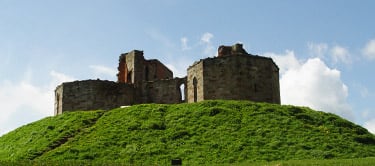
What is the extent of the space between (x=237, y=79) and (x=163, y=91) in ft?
32.3

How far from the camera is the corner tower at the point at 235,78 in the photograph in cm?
4666

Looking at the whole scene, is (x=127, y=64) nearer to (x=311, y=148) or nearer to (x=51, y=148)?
(x=51, y=148)

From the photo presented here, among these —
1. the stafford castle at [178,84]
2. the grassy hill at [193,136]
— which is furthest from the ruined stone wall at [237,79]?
the grassy hill at [193,136]

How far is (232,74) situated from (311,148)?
15876 millimetres

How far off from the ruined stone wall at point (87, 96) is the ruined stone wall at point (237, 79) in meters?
11.1

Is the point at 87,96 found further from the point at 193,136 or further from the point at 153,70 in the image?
the point at 193,136

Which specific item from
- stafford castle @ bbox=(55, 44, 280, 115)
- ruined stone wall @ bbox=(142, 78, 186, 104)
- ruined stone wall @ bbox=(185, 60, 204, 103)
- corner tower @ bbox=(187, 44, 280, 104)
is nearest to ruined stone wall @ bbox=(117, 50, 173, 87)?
stafford castle @ bbox=(55, 44, 280, 115)

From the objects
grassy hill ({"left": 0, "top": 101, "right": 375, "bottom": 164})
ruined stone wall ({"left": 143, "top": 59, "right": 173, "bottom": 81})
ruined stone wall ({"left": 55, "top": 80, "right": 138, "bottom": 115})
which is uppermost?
ruined stone wall ({"left": 143, "top": 59, "right": 173, "bottom": 81})

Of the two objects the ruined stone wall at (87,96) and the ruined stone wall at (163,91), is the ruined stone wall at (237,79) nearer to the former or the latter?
the ruined stone wall at (163,91)

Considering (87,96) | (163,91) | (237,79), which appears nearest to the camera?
(237,79)

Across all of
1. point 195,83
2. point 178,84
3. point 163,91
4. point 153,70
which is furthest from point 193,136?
point 153,70

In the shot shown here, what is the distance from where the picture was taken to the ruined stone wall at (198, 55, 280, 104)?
46625mm

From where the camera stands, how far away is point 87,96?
172ft

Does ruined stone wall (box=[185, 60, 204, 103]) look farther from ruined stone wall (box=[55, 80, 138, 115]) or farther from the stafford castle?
ruined stone wall (box=[55, 80, 138, 115])
